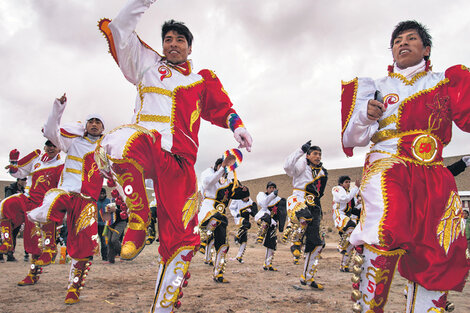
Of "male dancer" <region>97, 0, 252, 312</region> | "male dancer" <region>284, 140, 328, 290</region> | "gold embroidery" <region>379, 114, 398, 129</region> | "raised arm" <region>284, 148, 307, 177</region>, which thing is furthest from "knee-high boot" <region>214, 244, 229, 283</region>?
"gold embroidery" <region>379, 114, 398, 129</region>

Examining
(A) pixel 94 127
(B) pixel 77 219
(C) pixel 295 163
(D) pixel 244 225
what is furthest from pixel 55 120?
(D) pixel 244 225

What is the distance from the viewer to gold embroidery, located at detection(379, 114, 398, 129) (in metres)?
2.44

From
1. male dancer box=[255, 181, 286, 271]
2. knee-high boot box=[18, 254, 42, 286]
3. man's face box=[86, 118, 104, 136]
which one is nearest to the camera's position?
man's face box=[86, 118, 104, 136]

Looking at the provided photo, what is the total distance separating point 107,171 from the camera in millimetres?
2189

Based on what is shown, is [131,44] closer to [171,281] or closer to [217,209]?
[171,281]

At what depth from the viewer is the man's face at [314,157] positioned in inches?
266

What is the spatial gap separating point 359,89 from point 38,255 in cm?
582

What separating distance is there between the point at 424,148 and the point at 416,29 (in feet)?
3.38

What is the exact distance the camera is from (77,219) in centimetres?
449

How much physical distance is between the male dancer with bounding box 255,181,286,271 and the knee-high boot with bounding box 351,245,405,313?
260 inches

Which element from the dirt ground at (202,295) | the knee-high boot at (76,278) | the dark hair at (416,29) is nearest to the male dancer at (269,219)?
the dirt ground at (202,295)

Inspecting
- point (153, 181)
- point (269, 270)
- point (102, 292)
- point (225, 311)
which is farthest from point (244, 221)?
point (153, 181)

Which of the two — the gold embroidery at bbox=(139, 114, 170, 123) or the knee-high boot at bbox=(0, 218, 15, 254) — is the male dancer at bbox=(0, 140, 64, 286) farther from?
the gold embroidery at bbox=(139, 114, 170, 123)

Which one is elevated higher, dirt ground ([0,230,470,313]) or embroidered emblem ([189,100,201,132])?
embroidered emblem ([189,100,201,132])
